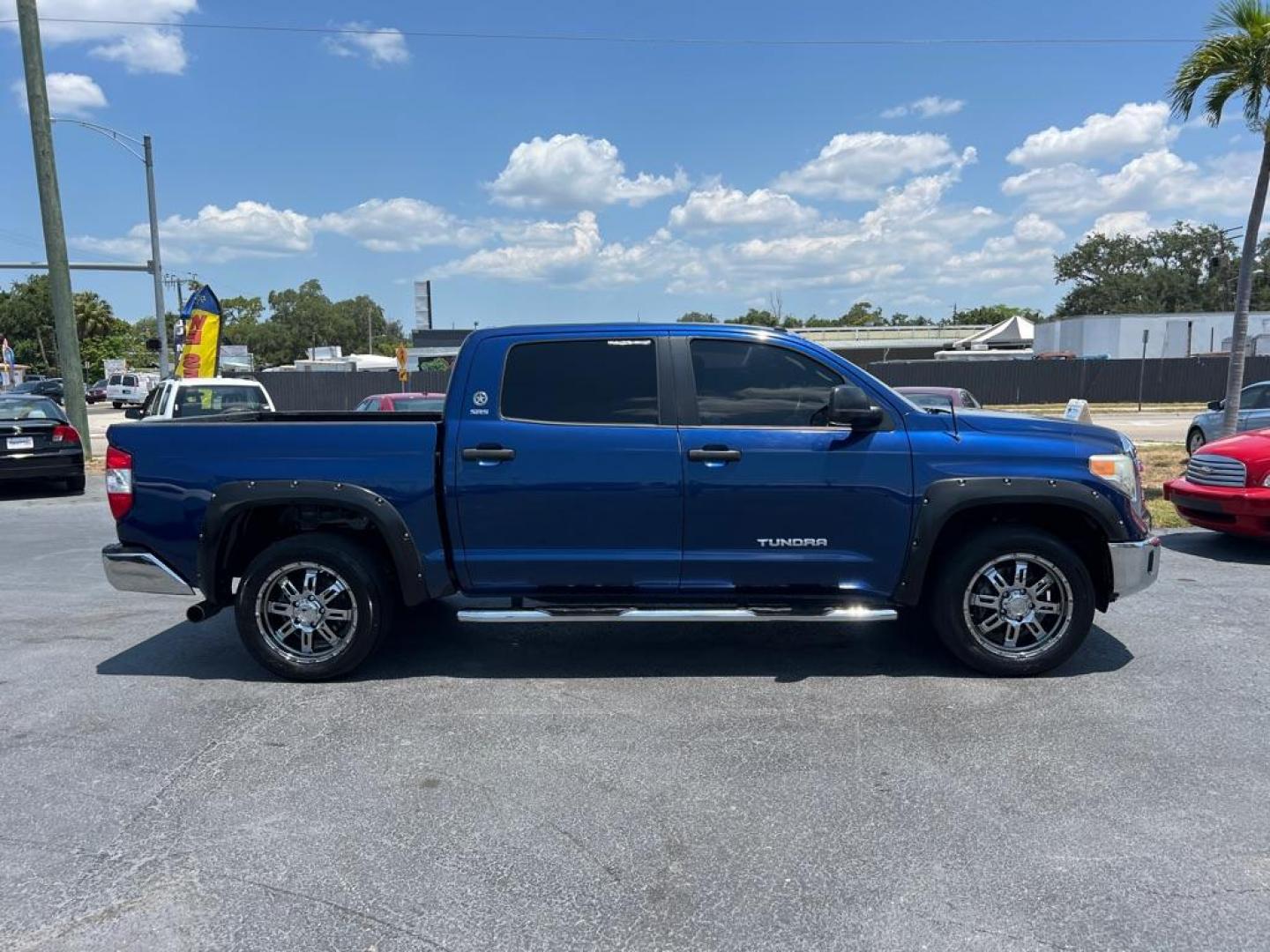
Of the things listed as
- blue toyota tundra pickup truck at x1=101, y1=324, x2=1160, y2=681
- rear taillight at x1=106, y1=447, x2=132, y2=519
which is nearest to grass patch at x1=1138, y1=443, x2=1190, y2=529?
blue toyota tundra pickup truck at x1=101, y1=324, x2=1160, y2=681

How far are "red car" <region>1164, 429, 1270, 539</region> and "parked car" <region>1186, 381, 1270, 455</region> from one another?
628 cm

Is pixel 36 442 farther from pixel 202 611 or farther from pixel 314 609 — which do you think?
pixel 314 609

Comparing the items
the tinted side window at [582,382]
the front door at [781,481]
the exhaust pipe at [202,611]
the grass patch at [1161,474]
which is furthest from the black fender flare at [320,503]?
the grass patch at [1161,474]

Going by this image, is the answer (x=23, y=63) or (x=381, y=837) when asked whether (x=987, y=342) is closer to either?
(x=23, y=63)

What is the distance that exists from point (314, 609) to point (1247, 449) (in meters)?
7.73

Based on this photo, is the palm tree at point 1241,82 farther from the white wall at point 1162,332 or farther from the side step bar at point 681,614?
the white wall at point 1162,332

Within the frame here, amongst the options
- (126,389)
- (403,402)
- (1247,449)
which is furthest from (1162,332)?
(126,389)

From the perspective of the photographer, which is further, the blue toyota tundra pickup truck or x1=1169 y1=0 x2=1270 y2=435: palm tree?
x1=1169 y1=0 x2=1270 y2=435: palm tree

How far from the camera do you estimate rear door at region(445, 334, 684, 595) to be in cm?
479

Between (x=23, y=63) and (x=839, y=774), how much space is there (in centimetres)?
1860

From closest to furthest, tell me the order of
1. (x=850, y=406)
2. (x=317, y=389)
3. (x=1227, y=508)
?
(x=850, y=406), (x=1227, y=508), (x=317, y=389)

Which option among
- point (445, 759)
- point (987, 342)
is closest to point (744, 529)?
point (445, 759)

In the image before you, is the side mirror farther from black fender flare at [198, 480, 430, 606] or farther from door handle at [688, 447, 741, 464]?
black fender flare at [198, 480, 430, 606]

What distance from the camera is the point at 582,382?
4965 mm
